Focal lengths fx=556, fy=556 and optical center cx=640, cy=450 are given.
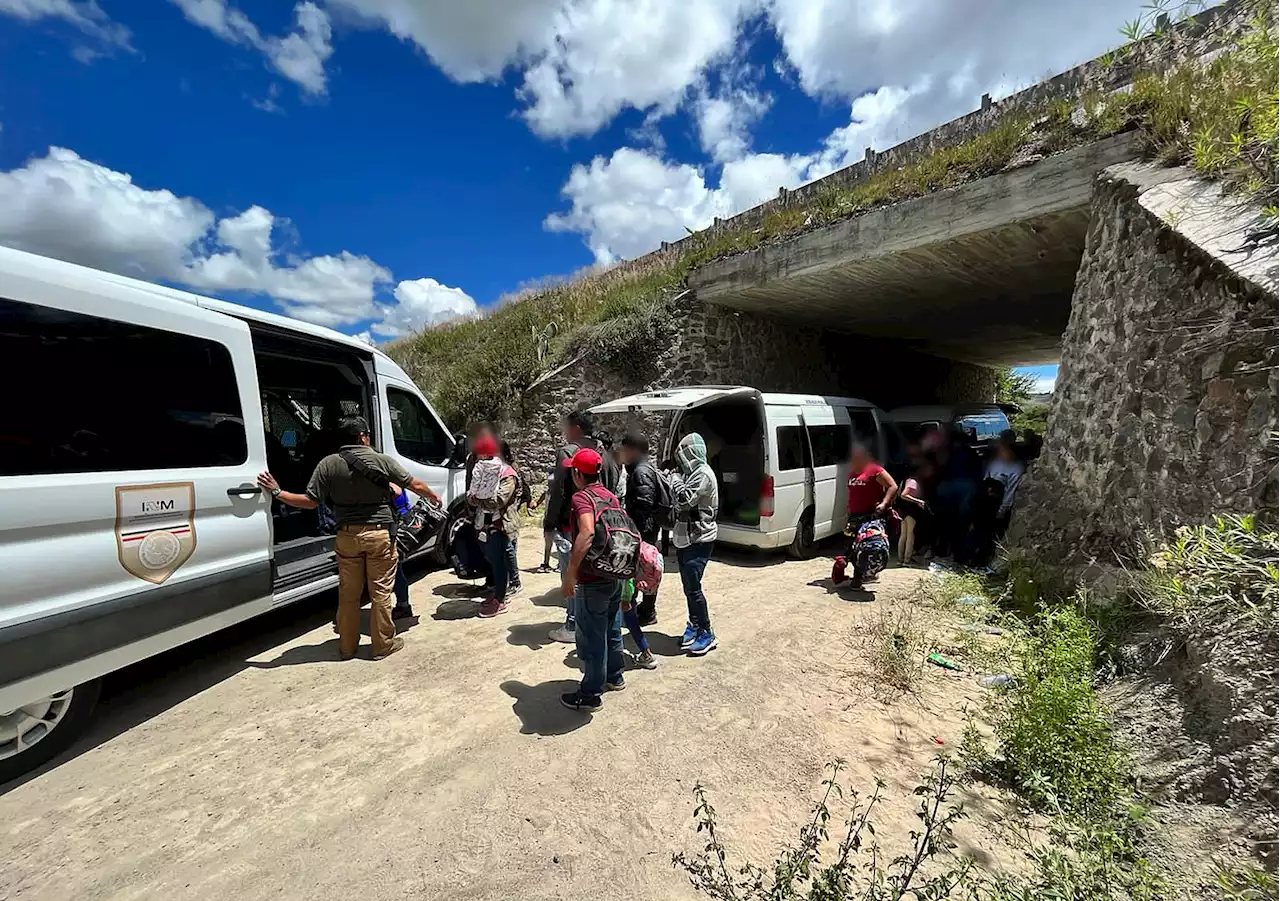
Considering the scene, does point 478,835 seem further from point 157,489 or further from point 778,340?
point 778,340

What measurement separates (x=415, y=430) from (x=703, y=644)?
3.60 metres

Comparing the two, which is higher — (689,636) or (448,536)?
(448,536)

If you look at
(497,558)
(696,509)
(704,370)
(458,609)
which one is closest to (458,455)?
(497,558)

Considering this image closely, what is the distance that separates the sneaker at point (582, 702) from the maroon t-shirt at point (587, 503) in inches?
30.3

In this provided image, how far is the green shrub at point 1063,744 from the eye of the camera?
7.91 feet

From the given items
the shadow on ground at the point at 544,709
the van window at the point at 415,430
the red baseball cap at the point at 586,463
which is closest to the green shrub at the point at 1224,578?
the red baseball cap at the point at 586,463

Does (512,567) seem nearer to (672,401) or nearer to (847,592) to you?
(672,401)

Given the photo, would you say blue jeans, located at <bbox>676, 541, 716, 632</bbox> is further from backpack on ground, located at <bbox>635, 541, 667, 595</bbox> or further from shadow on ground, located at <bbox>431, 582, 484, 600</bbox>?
shadow on ground, located at <bbox>431, 582, 484, 600</bbox>

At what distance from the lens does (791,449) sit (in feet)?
20.6

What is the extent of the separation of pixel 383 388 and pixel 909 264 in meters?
6.77

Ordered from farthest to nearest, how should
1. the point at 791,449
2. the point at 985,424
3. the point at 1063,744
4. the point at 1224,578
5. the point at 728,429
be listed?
the point at 985,424, the point at 728,429, the point at 791,449, the point at 1224,578, the point at 1063,744

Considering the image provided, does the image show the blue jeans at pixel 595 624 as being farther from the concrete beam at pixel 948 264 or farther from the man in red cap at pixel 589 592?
the concrete beam at pixel 948 264

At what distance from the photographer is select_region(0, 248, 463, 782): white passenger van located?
2426 millimetres

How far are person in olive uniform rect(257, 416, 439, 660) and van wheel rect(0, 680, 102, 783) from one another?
51.0 inches
